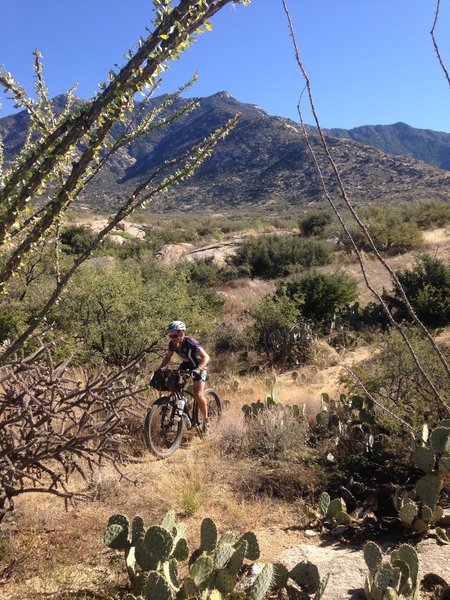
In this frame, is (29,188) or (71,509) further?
(71,509)

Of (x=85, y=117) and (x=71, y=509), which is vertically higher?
(x=85, y=117)

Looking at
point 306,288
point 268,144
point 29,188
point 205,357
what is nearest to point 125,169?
point 268,144

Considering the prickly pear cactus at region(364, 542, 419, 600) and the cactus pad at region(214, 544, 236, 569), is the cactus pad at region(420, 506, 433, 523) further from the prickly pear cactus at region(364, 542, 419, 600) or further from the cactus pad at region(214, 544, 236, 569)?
the cactus pad at region(214, 544, 236, 569)

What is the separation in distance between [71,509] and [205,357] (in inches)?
105

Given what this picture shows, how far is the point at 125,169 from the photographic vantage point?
65438 millimetres

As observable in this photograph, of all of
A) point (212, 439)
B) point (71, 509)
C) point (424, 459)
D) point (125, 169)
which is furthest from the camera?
point (125, 169)

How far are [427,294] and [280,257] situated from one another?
36.0ft

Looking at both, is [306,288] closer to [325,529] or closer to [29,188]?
[325,529]

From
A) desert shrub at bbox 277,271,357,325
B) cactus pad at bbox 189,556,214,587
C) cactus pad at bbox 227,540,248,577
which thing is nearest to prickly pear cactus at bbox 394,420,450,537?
cactus pad at bbox 227,540,248,577

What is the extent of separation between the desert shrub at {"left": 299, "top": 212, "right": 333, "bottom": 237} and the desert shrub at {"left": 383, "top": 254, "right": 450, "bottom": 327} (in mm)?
14359

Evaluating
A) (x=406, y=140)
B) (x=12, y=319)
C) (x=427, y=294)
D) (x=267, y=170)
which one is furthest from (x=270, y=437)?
(x=406, y=140)

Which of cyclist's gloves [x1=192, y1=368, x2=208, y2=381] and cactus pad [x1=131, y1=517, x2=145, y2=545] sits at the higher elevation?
cyclist's gloves [x1=192, y1=368, x2=208, y2=381]

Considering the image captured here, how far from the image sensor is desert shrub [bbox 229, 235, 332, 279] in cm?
2194

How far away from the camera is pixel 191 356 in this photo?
267 inches
